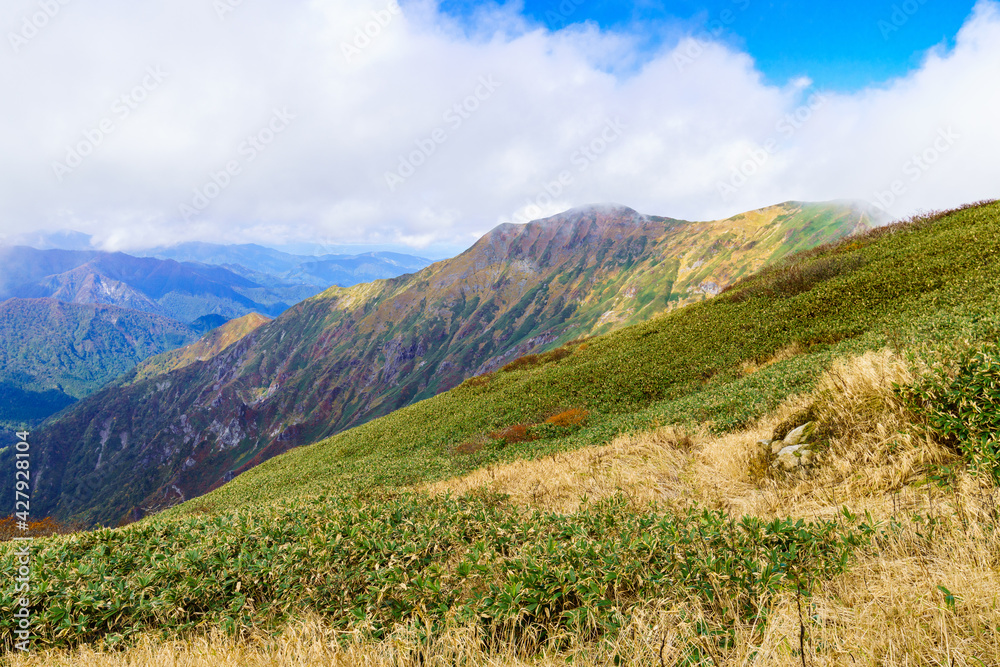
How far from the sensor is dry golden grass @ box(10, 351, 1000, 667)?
334cm

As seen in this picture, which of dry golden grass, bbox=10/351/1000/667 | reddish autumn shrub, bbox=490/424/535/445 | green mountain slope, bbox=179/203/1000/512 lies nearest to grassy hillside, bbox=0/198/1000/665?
dry golden grass, bbox=10/351/1000/667

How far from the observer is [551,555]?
5.12m

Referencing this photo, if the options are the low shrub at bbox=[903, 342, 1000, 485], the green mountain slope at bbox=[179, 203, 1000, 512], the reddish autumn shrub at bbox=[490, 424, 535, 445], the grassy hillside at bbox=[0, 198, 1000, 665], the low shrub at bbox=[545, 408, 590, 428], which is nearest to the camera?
the grassy hillside at bbox=[0, 198, 1000, 665]

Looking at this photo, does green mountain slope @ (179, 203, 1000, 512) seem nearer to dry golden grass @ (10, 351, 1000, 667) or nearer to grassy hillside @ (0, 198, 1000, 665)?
grassy hillside @ (0, 198, 1000, 665)

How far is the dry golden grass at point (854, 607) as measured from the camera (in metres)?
3.34

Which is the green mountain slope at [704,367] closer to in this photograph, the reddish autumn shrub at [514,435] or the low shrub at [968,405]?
the reddish autumn shrub at [514,435]

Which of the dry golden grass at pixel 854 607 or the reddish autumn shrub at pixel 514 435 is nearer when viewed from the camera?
the dry golden grass at pixel 854 607

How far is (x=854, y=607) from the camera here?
3893 millimetres

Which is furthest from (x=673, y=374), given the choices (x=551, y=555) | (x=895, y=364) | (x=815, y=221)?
(x=815, y=221)

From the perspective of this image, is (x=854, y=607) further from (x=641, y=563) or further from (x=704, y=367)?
(x=704, y=367)

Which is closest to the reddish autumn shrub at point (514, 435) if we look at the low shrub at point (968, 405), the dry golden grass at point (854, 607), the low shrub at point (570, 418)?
the low shrub at point (570, 418)

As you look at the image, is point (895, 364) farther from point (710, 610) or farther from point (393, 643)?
point (393, 643)

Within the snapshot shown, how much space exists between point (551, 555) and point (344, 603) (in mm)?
2609

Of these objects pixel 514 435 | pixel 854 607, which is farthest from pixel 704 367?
pixel 854 607
